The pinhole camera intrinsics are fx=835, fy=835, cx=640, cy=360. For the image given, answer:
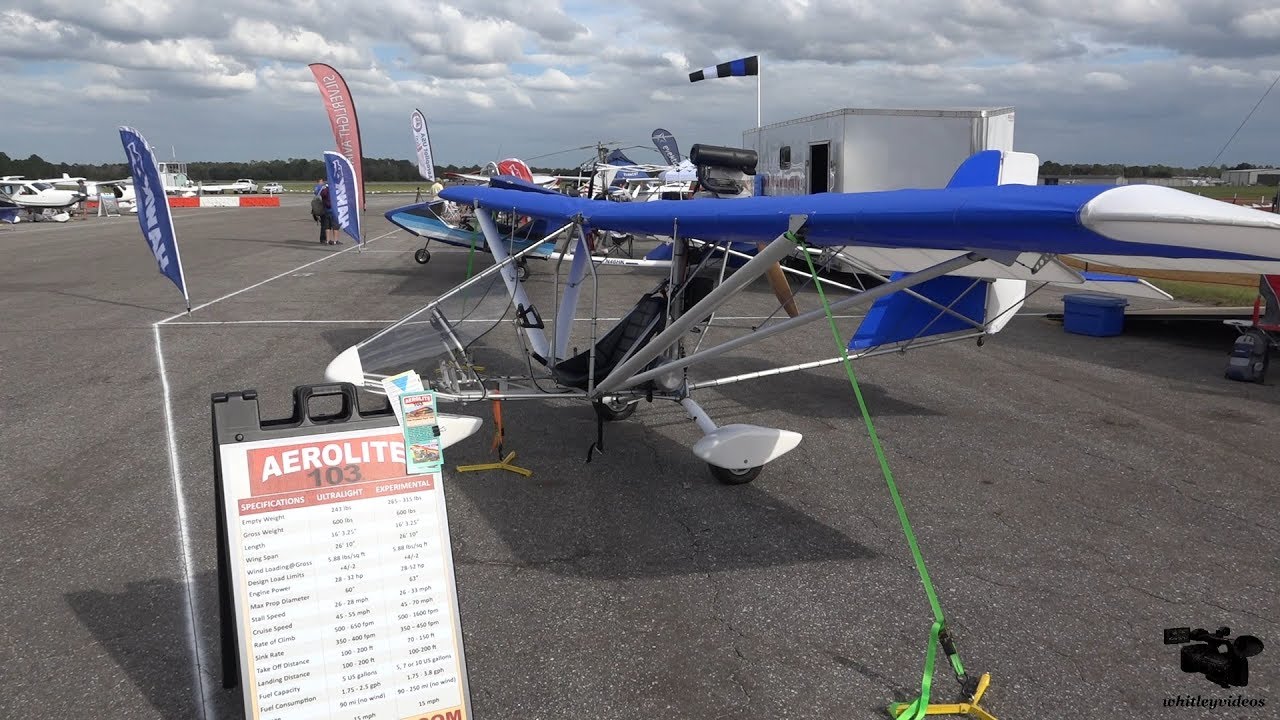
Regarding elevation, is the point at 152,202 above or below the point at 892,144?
below

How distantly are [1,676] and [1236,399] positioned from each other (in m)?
9.76

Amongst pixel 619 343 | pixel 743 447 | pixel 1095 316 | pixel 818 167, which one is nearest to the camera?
pixel 743 447

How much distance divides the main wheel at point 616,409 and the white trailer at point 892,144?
902 cm

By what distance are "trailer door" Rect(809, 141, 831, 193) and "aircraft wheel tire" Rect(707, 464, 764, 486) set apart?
11.6 meters

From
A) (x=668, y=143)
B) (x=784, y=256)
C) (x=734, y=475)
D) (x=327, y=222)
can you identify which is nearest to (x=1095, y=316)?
(x=734, y=475)

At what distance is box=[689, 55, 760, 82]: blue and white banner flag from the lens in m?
17.5

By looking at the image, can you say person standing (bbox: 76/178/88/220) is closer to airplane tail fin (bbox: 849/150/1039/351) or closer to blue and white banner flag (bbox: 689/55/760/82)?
blue and white banner flag (bbox: 689/55/760/82)

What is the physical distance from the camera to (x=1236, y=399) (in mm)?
8172

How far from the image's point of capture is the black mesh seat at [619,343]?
628cm

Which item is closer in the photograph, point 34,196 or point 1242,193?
Result: point 1242,193

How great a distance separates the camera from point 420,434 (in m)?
2.88

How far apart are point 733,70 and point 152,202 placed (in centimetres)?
1146

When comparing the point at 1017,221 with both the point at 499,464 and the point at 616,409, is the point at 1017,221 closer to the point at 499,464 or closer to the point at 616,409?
the point at 499,464

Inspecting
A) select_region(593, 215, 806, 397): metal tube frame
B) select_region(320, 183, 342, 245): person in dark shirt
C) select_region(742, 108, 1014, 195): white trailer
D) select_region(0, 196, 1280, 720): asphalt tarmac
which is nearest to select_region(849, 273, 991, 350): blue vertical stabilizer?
select_region(0, 196, 1280, 720): asphalt tarmac
